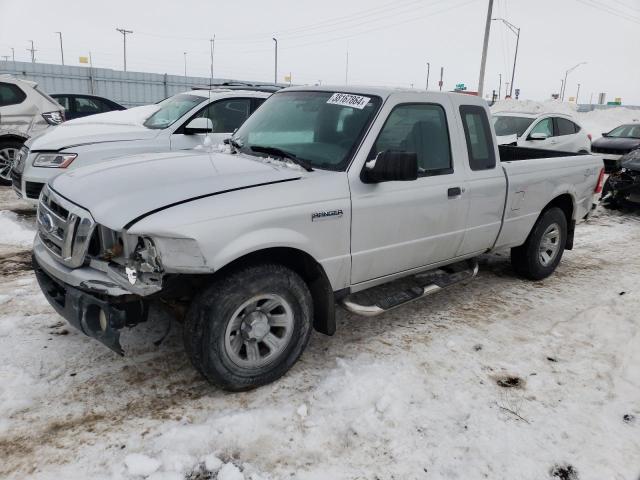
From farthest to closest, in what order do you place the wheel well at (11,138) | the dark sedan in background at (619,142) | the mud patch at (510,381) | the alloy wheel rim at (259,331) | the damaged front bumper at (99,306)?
1. the dark sedan in background at (619,142)
2. the wheel well at (11,138)
3. the mud patch at (510,381)
4. the alloy wheel rim at (259,331)
5. the damaged front bumper at (99,306)

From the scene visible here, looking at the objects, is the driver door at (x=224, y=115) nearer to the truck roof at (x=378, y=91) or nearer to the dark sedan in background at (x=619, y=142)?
the truck roof at (x=378, y=91)

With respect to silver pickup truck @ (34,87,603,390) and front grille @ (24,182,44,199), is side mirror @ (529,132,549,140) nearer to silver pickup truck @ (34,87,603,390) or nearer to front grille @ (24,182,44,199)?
silver pickup truck @ (34,87,603,390)

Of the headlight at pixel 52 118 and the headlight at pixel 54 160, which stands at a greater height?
the headlight at pixel 52 118

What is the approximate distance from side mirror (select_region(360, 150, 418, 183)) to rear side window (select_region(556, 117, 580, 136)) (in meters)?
10.5

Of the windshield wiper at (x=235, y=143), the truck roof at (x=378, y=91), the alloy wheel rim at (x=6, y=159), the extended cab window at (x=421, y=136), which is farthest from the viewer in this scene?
the alloy wheel rim at (x=6, y=159)

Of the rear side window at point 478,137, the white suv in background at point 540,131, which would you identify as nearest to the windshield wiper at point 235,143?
the rear side window at point 478,137

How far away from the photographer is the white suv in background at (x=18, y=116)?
29.2 feet

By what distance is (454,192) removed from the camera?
4137 millimetres

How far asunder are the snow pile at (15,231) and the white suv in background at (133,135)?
1.26 ft

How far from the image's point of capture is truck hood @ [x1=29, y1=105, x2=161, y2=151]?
676 cm

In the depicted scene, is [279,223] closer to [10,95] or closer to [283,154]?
[283,154]

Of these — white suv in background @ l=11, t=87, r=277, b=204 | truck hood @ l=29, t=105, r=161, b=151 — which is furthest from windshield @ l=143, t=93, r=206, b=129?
truck hood @ l=29, t=105, r=161, b=151

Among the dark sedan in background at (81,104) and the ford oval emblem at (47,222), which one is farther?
the dark sedan in background at (81,104)

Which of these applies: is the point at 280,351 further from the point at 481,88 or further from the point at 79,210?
the point at 481,88
